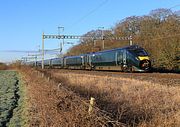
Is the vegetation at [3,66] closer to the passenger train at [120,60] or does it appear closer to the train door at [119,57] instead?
the passenger train at [120,60]

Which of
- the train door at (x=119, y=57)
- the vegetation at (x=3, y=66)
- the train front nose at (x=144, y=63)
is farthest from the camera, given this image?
the vegetation at (x=3, y=66)

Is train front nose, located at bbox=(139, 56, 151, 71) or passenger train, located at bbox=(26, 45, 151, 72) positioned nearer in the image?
train front nose, located at bbox=(139, 56, 151, 71)

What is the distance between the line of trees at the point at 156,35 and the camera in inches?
1906

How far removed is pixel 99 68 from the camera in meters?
54.4

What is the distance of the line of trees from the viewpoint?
48406 millimetres

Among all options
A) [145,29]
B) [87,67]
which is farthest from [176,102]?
[145,29]

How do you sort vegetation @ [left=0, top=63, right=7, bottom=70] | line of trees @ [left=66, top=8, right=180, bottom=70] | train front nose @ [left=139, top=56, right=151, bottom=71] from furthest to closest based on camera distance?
vegetation @ [left=0, top=63, right=7, bottom=70]
line of trees @ [left=66, top=8, right=180, bottom=70]
train front nose @ [left=139, top=56, right=151, bottom=71]

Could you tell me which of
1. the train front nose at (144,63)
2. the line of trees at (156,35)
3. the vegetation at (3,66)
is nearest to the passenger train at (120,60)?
the train front nose at (144,63)

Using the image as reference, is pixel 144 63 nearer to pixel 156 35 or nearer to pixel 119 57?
pixel 119 57

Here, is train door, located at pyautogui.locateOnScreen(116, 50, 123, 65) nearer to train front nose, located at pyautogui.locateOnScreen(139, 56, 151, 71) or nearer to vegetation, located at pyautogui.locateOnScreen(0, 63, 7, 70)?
train front nose, located at pyautogui.locateOnScreen(139, 56, 151, 71)

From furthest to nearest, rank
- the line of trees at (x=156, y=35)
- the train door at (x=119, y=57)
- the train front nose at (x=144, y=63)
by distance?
the line of trees at (x=156, y=35)
the train door at (x=119, y=57)
the train front nose at (x=144, y=63)

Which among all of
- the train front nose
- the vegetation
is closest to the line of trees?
the train front nose

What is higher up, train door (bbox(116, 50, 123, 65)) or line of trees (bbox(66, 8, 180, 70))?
line of trees (bbox(66, 8, 180, 70))

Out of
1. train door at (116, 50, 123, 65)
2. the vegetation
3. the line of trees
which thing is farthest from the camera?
the vegetation
